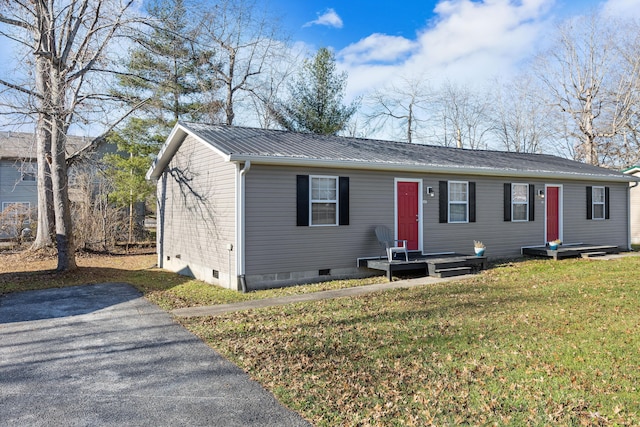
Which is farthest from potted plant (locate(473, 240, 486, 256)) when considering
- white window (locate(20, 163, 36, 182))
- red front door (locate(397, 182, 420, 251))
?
white window (locate(20, 163, 36, 182))

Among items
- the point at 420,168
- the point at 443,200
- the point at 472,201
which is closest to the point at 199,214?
the point at 420,168

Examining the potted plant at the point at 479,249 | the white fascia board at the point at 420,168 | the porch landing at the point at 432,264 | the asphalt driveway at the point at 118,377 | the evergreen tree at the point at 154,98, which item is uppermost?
the evergreen tree at the point at 154,98

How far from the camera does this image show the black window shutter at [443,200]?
37.8 ft

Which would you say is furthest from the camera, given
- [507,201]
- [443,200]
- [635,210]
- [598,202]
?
[635,210]

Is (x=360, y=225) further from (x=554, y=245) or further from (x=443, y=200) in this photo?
(x=554, y=245)

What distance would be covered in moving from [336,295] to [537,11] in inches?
749

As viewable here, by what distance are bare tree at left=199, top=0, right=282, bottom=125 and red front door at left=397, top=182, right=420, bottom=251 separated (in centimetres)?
1339

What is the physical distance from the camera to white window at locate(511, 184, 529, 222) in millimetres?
12898

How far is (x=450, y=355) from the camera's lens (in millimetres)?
4785

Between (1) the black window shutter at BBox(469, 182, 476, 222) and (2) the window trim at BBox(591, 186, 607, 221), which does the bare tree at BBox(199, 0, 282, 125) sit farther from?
(2) the window trim at BBox(591, 186, 607, 221)

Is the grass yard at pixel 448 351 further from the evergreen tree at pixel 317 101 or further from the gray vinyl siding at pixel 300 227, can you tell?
the evergreen tree at pixel 317 101

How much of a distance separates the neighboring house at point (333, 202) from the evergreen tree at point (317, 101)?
33.2 feet

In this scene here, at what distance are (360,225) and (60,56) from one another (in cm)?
833

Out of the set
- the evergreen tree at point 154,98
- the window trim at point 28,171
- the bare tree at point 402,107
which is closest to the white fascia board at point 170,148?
the window trim at point 28,171
